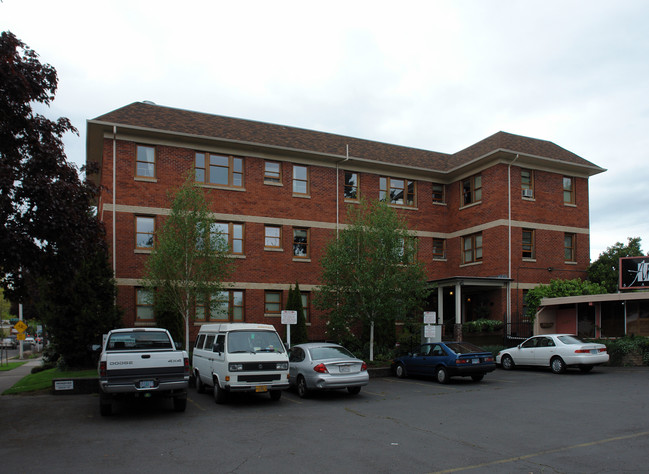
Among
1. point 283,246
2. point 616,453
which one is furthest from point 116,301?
point 616,453

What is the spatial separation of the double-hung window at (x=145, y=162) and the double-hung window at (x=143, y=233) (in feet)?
6.47

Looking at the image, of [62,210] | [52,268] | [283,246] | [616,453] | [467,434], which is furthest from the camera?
[283,246]

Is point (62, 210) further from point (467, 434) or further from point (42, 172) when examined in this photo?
point (467, 434)

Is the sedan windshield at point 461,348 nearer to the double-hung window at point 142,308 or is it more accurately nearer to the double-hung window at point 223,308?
the double-hung window at point 223,308

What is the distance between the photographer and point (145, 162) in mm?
25641

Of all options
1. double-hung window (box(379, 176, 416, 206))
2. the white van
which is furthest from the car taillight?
double-hung window (box(379, 176, 416, 206))

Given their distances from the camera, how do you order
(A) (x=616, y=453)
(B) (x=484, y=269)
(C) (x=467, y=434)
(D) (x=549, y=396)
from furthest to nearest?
(B) (x=484, y=269), (D) (x=549, y=396), (C) (x=467, y=434), (A) (x=616, y=453)

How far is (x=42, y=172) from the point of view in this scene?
1298cm

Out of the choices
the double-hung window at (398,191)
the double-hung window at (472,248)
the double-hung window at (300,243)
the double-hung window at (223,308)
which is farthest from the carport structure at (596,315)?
the double-hung window at (223,308)

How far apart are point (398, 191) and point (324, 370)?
59.0 ft

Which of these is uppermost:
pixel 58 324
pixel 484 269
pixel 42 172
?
pixel 42 172

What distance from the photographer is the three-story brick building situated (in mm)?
25188

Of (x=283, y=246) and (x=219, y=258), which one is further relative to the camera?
(x=283, y=246)

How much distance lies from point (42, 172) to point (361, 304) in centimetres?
1355
